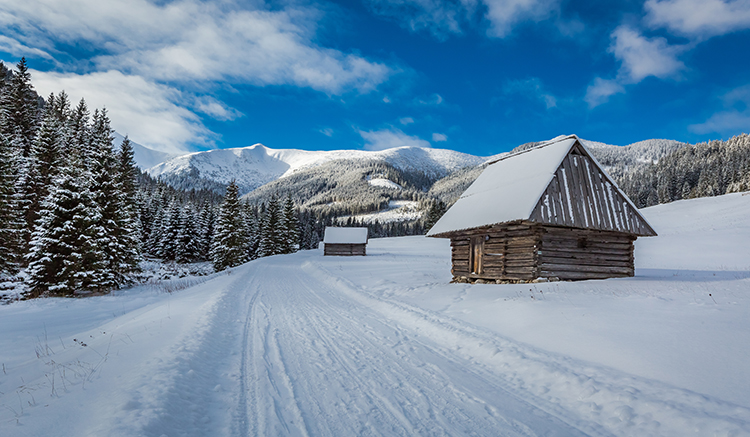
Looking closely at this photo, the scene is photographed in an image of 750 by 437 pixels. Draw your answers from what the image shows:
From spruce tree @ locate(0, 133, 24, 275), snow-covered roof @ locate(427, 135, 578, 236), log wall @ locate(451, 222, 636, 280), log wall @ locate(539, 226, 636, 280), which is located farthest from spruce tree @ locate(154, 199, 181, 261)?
log wall @ locate(539, 226, 636, 280)

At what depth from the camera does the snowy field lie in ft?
13.5

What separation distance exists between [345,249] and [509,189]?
42304mm

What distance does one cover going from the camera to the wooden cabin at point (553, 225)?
46.5 ft

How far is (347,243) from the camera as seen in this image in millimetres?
56281

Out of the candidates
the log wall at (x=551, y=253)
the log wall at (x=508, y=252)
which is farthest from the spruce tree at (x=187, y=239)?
the log wall at (x=551, y=253)

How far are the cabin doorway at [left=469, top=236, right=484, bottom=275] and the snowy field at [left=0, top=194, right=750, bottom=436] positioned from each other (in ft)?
17.7

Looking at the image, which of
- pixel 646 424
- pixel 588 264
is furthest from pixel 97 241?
pixel 588 264

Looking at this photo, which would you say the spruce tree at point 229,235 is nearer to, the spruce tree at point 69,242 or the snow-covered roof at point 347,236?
the snow-covered roof at point 347,236

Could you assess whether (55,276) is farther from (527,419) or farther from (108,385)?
(527,419)

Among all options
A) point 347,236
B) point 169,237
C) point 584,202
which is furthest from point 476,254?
point 169,237

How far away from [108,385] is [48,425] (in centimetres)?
118

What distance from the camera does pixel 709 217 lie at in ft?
143

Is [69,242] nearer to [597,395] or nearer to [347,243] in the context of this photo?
[597,395]

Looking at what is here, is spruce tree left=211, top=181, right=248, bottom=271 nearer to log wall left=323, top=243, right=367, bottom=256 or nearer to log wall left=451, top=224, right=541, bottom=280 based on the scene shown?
log wall left=323, top=243, right=367, bottom=256
